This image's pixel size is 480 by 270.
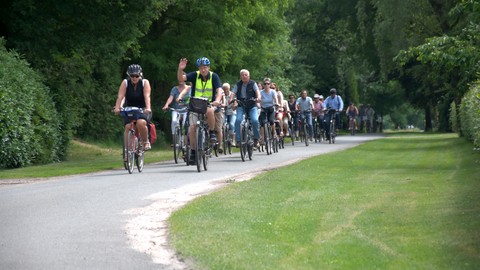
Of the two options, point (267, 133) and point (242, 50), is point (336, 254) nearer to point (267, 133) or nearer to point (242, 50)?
point (267, 133)

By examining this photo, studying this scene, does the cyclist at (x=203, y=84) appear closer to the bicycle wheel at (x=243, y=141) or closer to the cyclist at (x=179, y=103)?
the cyclist at (x=179, y=103)

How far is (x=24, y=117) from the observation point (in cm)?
2372

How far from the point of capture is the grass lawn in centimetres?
865

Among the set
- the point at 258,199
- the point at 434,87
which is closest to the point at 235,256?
the point at 258,199

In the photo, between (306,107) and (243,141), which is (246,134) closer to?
(243,141)

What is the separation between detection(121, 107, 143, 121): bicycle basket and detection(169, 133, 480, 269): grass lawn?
10.7ft

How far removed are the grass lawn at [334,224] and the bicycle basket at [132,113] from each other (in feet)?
10.7

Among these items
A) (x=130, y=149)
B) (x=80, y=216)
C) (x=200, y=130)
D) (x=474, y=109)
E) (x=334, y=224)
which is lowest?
(x=334, y=224)

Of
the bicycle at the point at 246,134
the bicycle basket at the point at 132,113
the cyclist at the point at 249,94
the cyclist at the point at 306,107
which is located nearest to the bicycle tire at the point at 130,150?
the bicycle basket at the point at 132,113

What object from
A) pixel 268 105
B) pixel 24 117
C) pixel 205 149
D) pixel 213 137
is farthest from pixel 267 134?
pixel 205 149

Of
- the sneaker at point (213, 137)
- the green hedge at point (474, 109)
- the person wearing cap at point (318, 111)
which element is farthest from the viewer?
the person wearing cap at point (318, 111)

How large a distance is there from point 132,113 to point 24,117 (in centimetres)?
479

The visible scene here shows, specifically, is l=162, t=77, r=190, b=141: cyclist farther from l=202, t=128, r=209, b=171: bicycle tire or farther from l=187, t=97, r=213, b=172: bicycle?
l=187, t=97, r=213, b=172: bicycle

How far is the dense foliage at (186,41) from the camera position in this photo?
2818 centimetres
